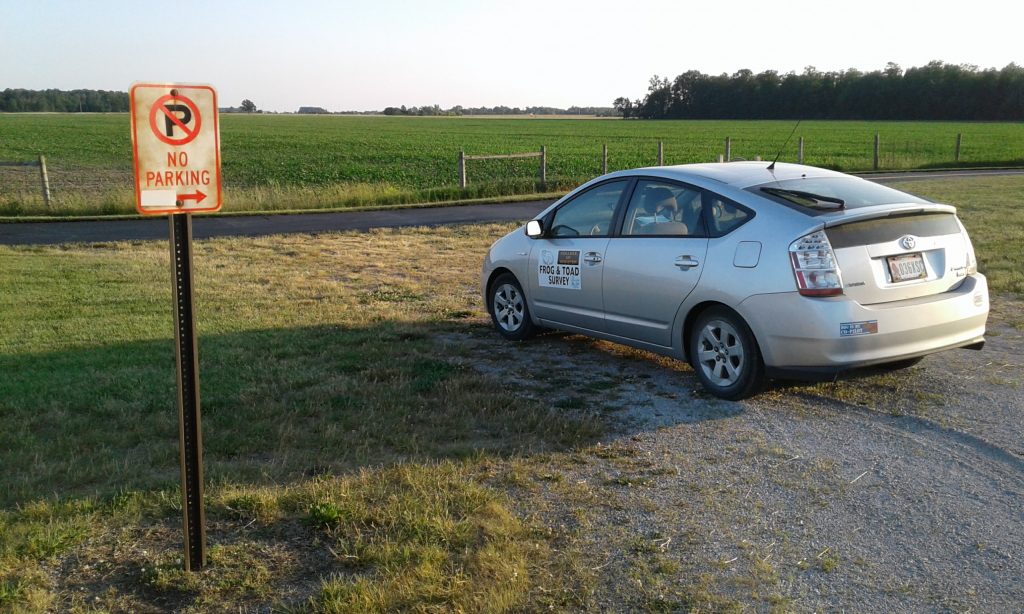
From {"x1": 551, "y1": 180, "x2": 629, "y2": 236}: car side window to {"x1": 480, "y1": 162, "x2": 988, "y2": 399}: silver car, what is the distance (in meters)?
0.02

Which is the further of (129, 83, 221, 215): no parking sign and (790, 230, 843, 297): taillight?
(790, 230, 843, 297): taillight

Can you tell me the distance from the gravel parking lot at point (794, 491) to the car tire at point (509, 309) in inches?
42.1

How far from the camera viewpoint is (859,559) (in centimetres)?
389

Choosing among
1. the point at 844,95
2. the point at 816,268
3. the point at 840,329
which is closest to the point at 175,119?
the point at 816,268

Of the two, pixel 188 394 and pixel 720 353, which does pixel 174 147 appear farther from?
pixel 720 353

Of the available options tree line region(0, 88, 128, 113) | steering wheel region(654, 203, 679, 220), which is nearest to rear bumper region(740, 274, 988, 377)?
steering wheel region(654, 203, 679, 220)

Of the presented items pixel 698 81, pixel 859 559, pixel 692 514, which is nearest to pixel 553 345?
pixel 692 514

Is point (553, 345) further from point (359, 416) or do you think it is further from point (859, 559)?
point (859, 559)

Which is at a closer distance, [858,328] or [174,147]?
[174,147]

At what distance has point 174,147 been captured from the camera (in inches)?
136

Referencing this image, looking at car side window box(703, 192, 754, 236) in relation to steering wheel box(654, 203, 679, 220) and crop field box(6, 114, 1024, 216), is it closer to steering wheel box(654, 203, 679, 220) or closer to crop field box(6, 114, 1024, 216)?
steering wheel box(654, 203, 679, 220)

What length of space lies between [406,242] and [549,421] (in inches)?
396

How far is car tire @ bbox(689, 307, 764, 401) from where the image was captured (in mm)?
6023

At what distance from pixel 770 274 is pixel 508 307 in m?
2.96
